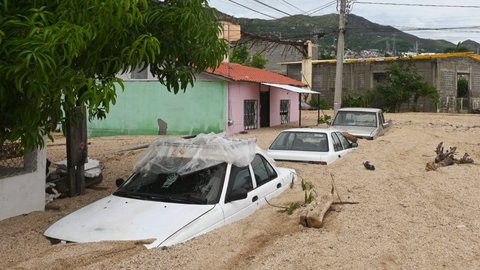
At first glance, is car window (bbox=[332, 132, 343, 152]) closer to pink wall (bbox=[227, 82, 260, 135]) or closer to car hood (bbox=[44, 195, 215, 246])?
car hood (bbox=[44, 195, 215, 246])

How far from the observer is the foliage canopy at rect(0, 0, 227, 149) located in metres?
3.96

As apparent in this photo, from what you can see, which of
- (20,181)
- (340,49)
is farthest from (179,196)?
(340,49)

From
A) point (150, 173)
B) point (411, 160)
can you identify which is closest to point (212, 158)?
point (150, 173)

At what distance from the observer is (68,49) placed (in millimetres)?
4066

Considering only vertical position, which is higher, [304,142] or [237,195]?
[304,142]

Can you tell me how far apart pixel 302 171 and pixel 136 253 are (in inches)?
225

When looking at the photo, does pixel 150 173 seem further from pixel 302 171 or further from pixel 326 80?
pixel 326 80

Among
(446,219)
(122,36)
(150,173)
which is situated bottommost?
(446,219)

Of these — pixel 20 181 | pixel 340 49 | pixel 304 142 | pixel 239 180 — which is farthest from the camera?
pixel 340 49

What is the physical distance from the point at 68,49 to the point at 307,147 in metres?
7.73

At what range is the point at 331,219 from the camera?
6090 millimetres

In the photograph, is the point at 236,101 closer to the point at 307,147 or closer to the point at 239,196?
the point at 307,147

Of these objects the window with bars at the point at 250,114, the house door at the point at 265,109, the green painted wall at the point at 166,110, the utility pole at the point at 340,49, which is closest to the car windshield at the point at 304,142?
the green painted wall at the point at 166,110

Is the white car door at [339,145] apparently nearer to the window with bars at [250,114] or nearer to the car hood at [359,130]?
the car hood at [359,130]
